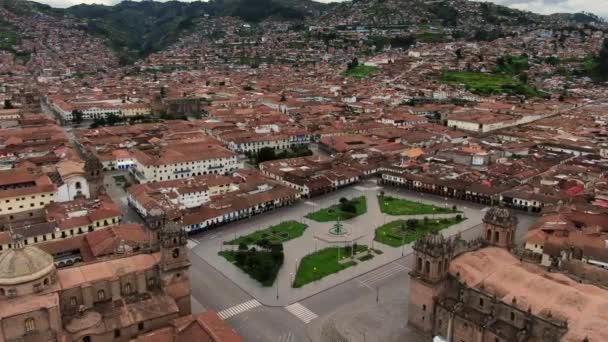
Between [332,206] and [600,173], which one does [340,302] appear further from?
[600,173]

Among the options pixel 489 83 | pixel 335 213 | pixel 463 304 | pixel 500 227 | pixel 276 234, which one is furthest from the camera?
pixel 489 83

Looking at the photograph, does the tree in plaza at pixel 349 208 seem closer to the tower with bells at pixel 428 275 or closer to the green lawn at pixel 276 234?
the green lawn at pixel 276 234

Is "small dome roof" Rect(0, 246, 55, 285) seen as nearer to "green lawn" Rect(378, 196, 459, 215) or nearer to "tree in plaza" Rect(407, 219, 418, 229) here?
"tree in plaza" Rect(407, 219, 418, 229)

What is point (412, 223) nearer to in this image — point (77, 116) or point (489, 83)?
point (77, 116)

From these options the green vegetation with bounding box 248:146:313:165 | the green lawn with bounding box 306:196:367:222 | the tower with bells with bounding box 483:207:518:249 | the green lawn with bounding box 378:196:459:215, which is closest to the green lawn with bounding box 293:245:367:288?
the green lawn with bounding box 306:196:367:222

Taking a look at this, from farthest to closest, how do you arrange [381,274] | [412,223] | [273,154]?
1. [273,154]
2. [412,223]
3. [381,274]

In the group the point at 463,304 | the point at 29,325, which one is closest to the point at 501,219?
the point at 463,304

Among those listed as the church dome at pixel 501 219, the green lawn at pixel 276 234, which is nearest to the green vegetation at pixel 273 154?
→ the green lawn at pixel 276 234
